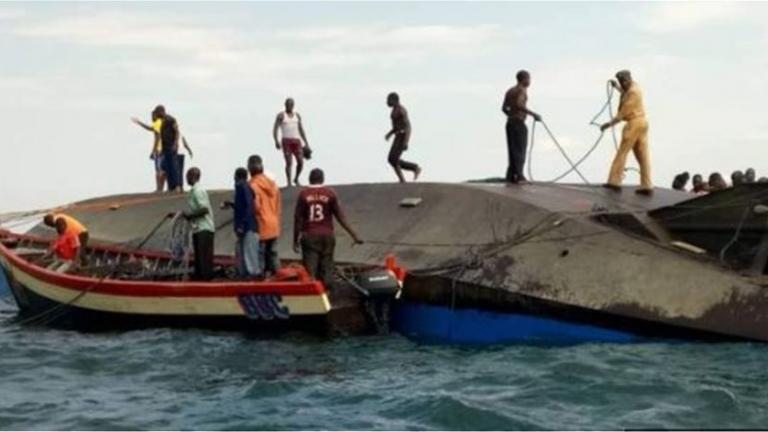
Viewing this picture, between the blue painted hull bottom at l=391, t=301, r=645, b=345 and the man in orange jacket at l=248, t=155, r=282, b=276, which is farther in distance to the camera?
the man in orange jacket at l=248, t=155, r=282, b=276

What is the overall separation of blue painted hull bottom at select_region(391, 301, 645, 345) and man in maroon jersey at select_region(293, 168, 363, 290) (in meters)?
1.15

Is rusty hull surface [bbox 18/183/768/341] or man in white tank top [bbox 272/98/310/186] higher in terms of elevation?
man in white tank top [bbox 272/98/310/186]

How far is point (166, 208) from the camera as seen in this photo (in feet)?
81.1

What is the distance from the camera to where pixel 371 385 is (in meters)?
13.4

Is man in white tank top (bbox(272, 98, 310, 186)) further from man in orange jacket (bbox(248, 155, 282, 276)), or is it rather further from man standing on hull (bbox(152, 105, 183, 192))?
man in orange jacket (bbox(248, 155, 282, 276))

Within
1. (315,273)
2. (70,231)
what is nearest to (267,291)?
(315,273)

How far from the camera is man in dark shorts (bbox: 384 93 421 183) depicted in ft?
69.1

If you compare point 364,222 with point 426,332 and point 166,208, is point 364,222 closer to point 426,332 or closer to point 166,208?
point 426,332

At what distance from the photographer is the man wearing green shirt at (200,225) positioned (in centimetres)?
1759

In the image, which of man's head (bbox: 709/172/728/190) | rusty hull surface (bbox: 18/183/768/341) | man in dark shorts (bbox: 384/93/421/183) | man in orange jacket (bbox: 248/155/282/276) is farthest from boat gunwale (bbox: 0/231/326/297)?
man's head (bbox: 709/172/728/190)

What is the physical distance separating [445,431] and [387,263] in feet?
18.7

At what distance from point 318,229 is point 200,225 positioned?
1.96m

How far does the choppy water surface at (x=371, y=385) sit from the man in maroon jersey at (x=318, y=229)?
100 centimetres

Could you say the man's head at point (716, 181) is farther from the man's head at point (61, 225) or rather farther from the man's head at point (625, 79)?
the man's head at point (61, 225)
